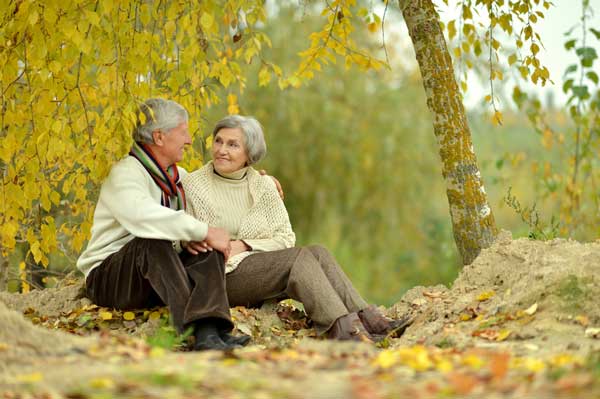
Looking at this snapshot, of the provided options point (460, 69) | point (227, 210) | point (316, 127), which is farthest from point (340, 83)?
point (227, 210)

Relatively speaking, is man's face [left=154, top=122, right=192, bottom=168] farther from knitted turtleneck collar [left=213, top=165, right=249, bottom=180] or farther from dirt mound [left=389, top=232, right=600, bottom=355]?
dirt mound [left=389, top=232, right=600, bottom=355]

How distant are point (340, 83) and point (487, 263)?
6.15 metres

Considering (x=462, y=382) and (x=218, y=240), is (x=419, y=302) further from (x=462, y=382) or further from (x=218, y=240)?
(x=462, y=382)

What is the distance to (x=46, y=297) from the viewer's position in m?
4.73

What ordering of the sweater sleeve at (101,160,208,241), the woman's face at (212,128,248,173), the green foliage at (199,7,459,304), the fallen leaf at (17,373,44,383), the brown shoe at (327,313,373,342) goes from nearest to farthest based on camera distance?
1. the fallen leaf at (17,373,44,383)
2. the sweater sleeve at (101,160,208,241)
3. the brown shoe at (327,313,373,342)
4. the woman's face at (212,128,248,173)
5. the green foliage at (199,7,459,304)

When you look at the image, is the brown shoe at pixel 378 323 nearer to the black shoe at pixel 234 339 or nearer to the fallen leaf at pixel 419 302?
the fallen leaf at pixel 419 302

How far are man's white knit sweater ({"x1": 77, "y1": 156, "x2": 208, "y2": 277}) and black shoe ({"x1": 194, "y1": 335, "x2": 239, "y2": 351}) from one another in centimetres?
47

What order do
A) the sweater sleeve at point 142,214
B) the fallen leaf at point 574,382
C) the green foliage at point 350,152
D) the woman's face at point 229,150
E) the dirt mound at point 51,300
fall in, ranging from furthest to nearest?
the green foliage at point 350,152, the dirt mound at point 51,300, the woman's face at point 229,150, the sweater sleeve at point 142,214, the fallen leaf at point 574,382

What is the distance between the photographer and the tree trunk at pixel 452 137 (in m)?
4.86

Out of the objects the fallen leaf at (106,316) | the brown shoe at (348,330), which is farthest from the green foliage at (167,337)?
the brown shoe at (348,330)

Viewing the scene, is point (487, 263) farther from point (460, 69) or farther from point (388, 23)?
point (388, 23)

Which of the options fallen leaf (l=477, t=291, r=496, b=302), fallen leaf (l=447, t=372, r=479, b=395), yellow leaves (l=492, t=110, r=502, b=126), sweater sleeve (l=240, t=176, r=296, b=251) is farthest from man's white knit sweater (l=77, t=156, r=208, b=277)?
yellow leaves (l=492, t=110, r=502, b=126)

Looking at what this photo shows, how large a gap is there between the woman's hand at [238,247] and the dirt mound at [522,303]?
94 centimetres

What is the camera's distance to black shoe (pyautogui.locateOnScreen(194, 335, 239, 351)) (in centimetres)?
373
